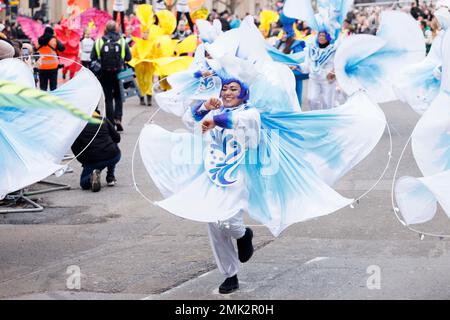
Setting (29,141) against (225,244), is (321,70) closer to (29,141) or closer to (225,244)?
(29,141)

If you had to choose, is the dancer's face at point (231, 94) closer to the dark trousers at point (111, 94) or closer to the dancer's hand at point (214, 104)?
the dancer's hand at point (214, 104)

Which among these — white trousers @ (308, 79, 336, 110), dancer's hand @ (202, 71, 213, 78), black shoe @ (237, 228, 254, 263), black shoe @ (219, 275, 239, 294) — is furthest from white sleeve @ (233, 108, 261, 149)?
white trousers @ (308, 79, 336, 110)

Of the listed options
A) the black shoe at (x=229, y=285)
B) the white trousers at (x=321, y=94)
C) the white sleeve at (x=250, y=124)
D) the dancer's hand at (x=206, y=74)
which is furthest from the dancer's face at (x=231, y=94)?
the white trousers at (x=321, y=94)

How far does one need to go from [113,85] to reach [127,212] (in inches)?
258

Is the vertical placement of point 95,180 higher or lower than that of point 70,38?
higher

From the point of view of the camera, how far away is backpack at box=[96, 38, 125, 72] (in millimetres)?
15461

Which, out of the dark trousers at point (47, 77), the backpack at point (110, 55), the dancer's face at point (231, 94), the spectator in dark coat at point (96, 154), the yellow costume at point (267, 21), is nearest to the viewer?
the dancer's face at point (231, 94)

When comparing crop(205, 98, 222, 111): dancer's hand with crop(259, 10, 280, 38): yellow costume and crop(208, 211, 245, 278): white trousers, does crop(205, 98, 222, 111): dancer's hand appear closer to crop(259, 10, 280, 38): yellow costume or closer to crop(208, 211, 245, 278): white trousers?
crop(208, 211, 245, 278): white trousers

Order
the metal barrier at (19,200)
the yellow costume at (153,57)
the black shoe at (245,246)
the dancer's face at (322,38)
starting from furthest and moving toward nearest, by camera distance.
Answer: the yellow costume at (153,57) → the dancer's face at (322,38) → the metal barrier at (19,200) → the black shoe at (245,246)

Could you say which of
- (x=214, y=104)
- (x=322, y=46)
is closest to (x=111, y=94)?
(x=322, y=46)

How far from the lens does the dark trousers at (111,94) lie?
15.6 metres

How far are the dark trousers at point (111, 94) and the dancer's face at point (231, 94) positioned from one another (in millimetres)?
9332

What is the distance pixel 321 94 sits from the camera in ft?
44.2

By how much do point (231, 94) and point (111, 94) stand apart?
9.71 meters
